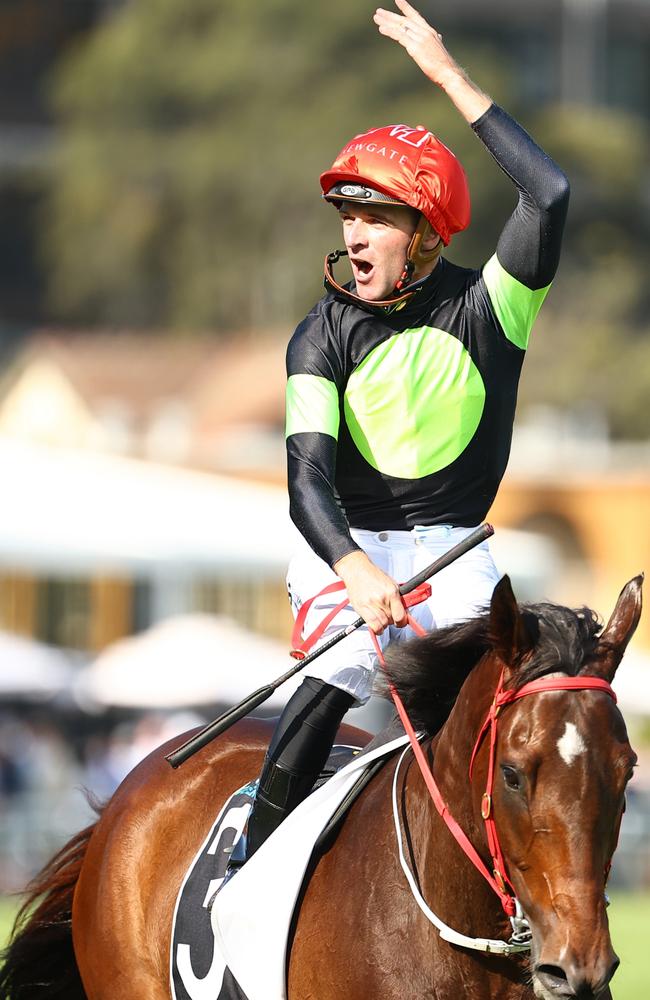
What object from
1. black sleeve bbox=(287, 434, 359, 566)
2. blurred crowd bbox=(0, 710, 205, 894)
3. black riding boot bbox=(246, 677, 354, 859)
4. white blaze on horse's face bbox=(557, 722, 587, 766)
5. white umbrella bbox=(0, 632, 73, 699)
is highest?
black sleeve bbox=(287, 434, 359, 566)

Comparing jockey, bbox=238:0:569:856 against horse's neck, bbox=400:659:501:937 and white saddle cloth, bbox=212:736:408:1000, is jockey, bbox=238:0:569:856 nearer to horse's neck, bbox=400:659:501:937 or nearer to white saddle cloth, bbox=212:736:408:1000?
white saddle cloth, bbox=212:736:408:1000

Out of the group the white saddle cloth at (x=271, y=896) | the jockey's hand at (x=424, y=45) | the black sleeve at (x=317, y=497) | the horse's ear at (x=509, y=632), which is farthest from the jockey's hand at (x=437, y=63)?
the white saddle cloth at (x=271, y=896)

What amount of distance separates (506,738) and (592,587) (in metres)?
32.6

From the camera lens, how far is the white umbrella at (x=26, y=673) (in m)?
18.9

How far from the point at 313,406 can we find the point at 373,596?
0.55 metres

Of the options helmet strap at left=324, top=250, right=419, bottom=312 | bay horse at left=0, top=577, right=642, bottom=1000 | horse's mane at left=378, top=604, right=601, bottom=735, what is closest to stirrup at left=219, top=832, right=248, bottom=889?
bay horse at left=0, top=577, right=642, bottom=1000

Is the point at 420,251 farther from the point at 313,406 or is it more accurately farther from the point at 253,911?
the point at 253,911

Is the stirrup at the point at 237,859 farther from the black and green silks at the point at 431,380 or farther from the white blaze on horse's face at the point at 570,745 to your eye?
the white blaze on horse's face at the point at 570,745

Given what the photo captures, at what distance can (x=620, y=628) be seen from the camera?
3.96 meters

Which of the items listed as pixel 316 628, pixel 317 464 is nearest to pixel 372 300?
pixel 317 464

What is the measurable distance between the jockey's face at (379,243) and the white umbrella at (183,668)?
13.5 meters

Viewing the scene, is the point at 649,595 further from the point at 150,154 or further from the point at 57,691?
the point at 150,154

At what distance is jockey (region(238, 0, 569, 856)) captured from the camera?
4.48m

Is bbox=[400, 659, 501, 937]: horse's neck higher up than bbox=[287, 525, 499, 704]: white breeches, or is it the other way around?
bbox=[287, 525, 499, 704]: white breeches
